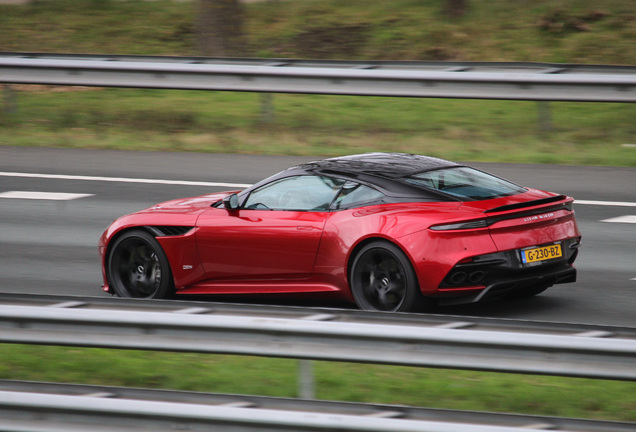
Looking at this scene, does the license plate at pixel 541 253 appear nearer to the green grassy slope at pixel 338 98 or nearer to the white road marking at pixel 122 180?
the white road marking at pixel 122 180

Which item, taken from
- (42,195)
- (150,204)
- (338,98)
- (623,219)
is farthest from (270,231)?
(338,98)

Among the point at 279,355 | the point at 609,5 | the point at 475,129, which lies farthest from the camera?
the point at 609,5

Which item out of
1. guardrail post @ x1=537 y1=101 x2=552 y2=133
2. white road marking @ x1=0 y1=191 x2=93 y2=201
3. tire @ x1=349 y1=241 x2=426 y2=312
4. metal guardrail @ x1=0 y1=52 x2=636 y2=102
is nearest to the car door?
tire @ x1=349 y1=241 x2=426 y2=312

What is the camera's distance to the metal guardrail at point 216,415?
4977 mm

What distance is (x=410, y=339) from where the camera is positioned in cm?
537

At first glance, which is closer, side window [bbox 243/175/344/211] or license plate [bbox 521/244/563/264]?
license plate [bbox 521/244/563/264]

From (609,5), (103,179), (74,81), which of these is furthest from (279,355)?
(609,5)

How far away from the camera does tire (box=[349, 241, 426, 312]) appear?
755cm

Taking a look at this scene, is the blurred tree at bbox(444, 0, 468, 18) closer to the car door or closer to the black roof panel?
the black roof panel

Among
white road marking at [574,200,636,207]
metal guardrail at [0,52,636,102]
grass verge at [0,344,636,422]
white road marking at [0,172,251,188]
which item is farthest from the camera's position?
metal guardrail at [0,52,636,102]

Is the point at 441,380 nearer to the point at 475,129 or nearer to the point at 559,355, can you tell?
the point at 559,355

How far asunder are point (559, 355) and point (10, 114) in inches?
515

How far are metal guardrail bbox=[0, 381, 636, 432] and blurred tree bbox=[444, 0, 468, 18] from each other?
15163mm

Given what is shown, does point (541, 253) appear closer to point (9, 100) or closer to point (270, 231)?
point (270, 231)
